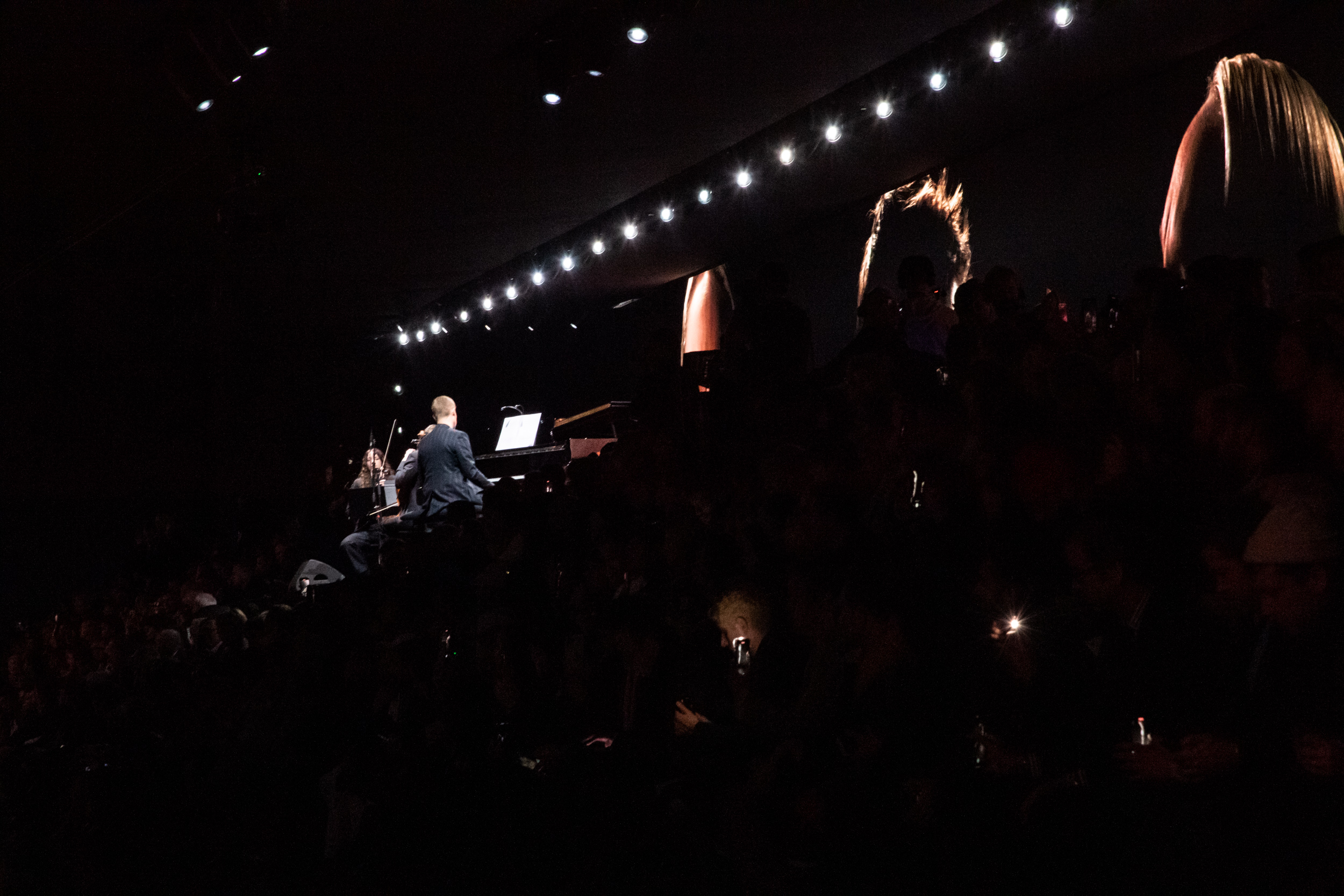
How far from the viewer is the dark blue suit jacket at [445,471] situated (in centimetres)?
670

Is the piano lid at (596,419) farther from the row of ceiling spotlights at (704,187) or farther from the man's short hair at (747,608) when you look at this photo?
the man's short hair at (747,608)

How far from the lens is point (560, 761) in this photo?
3.33m

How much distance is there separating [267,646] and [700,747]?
349 cm

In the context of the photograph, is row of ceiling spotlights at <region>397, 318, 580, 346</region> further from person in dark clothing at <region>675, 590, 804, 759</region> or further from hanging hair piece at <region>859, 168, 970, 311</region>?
person in dark clothing at <region>675, 590, 804, 759</region>

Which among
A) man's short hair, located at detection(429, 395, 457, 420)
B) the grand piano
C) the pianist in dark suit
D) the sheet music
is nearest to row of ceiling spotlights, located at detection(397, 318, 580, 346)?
the sheet music

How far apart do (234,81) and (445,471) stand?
263cm

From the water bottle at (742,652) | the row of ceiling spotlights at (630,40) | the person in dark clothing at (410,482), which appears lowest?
the water bottle at (742,652)

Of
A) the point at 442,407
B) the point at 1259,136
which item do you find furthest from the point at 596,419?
the point at 1259,136

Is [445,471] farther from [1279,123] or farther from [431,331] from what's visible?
[1279,123]

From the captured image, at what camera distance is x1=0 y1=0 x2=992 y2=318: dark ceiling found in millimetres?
4848

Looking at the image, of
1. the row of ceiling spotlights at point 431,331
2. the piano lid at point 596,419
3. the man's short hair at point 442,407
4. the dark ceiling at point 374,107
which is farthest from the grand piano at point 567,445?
the row of ceiling spotlights at point 431,331

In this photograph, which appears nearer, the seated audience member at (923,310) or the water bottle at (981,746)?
the water bottle at (981,746)

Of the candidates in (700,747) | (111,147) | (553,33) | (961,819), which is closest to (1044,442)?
(961,819)

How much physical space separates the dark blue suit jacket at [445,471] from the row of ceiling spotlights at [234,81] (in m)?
2.24
